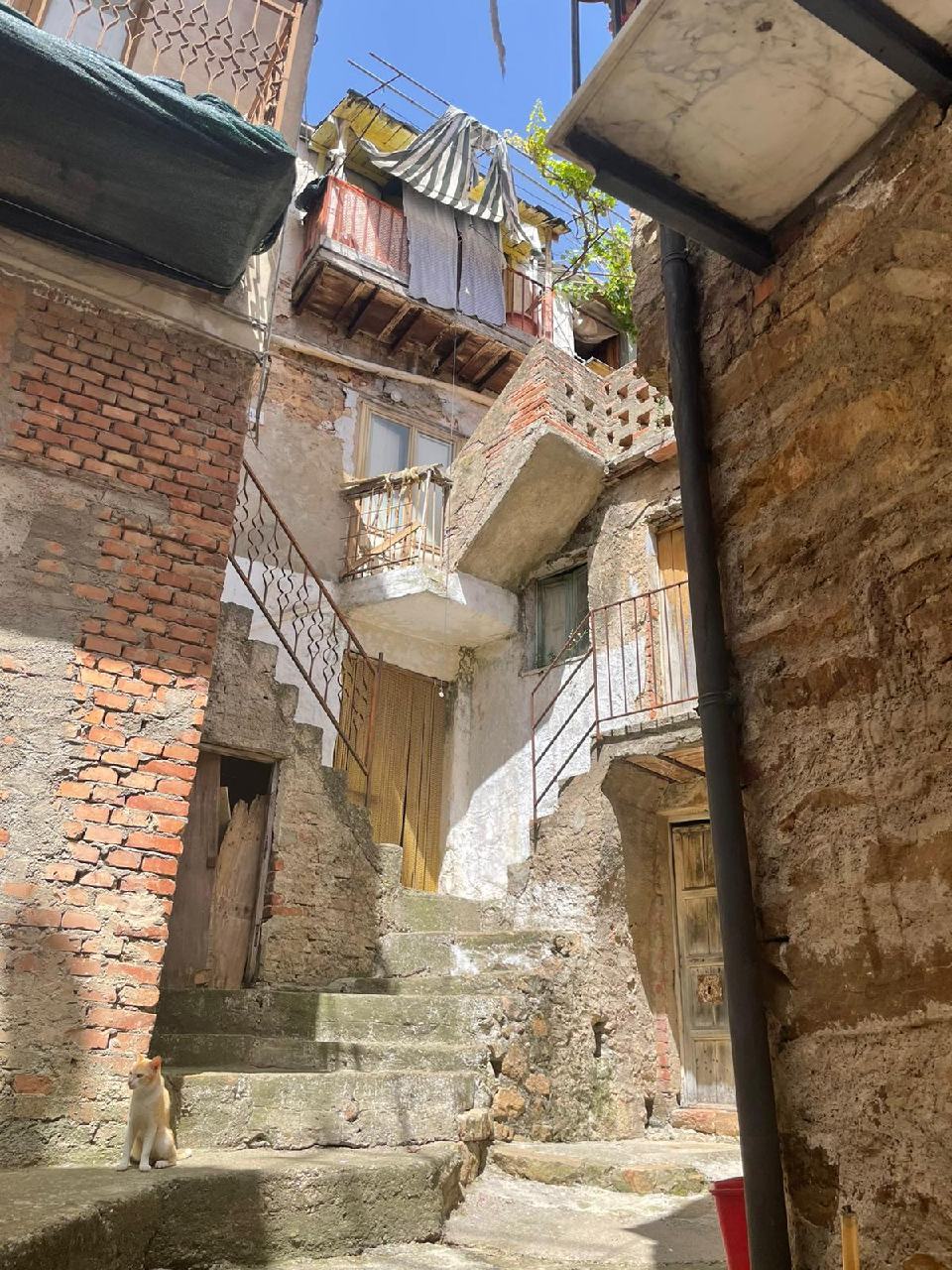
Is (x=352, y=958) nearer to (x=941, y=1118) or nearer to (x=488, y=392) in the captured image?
(x=941, y=1118)

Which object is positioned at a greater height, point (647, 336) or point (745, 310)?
point (647, 336)

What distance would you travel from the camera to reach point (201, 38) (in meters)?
6.18

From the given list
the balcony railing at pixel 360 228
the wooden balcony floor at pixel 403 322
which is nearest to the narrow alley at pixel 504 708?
the wooden balcony floor at pixel 403 322

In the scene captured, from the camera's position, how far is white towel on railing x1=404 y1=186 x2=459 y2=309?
12.8 metres

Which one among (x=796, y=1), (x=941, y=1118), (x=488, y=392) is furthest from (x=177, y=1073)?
(x=488, y=392)

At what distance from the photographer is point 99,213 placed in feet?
15.9

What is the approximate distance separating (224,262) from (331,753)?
618 centimetres

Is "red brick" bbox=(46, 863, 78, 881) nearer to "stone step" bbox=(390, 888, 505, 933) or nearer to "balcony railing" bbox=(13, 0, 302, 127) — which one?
"stone step" bbox=(390, 888, 505, 933)

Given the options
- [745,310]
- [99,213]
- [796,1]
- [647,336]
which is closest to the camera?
[796,1]

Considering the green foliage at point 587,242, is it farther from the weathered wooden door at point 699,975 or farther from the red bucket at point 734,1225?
the red bucket at point 734,1225

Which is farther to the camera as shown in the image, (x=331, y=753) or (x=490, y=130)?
(x=490, y=130)

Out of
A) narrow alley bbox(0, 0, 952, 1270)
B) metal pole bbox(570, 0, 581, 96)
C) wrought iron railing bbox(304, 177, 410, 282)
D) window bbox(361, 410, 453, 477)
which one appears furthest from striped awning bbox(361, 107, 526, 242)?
metal pole bbox(570, 0, 581, 96)

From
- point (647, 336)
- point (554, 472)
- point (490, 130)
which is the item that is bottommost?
point (647, 336)

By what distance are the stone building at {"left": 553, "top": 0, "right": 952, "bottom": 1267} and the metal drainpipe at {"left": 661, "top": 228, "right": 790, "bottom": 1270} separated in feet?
0.13
